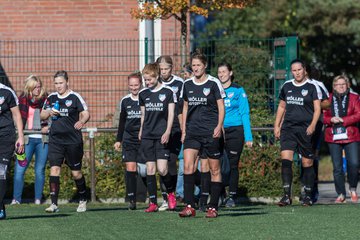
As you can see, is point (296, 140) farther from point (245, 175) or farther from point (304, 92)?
point (245, 175)

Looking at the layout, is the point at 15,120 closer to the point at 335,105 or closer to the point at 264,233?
the point at 264,233

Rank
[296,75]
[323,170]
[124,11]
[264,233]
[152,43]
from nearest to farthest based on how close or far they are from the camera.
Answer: [264,233] → [296,75] → [152,43] → [124,11] → [323,170]

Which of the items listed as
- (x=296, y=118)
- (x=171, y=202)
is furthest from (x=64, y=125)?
(x=296, y=118)

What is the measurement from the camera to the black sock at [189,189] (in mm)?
14125

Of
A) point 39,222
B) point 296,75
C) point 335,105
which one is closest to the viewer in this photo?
point 39,222

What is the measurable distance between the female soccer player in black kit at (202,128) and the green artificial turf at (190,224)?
14.3 inches

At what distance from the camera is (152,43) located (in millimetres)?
19891

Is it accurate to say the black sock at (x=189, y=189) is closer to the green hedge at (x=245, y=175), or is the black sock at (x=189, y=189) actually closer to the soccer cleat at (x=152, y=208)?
the soccer cleat at (x=152, y=208)

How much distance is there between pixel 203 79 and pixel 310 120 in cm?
248

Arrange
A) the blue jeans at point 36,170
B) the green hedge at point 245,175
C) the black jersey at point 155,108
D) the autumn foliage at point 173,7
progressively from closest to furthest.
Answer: the black jersey at point 155,108, the blue jeans at point 36,170, the green hedge at point 245,175, the autumn foliage at point 173,7

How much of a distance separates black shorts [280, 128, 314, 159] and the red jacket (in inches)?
67.1

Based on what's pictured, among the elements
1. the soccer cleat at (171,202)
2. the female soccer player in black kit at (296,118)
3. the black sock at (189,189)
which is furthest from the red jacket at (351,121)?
the black sock at (189,189)

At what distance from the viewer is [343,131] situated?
58.2ft

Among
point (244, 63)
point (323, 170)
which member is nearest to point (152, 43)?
point (244, 63)
